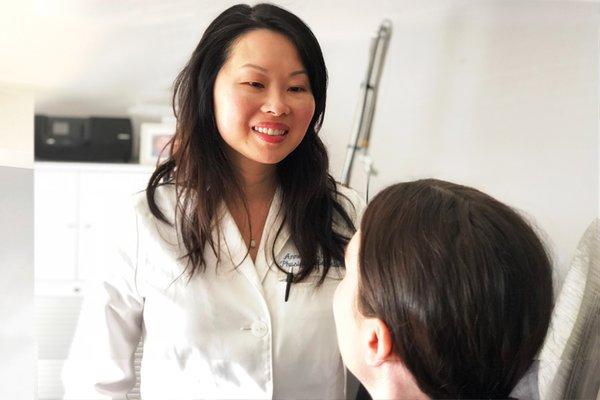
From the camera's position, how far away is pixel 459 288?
26.6 inches

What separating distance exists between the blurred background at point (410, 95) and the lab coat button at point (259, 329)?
46 centimetres

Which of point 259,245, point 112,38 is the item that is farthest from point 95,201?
point 259,245

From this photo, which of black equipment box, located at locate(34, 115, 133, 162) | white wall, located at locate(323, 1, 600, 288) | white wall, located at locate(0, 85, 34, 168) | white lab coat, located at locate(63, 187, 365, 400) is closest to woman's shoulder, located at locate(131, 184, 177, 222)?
white lab coat, located at locate(63, 187, 365, 400)

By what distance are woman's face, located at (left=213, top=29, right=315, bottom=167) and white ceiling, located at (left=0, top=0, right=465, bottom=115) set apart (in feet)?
1.01

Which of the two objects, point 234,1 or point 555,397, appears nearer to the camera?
point 555,397

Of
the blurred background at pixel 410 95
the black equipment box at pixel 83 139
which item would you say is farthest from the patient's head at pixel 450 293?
the black equipment box at pixel 83 139

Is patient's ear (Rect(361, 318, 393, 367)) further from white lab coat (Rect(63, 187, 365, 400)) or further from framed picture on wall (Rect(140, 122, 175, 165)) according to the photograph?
framed picture on wall (Rect(140, 122, 175, 165))

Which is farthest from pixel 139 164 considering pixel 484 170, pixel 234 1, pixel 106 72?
pixel 484 170

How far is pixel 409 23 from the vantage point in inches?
57.2

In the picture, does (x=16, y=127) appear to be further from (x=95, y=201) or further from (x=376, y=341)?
(x=376, y=341)

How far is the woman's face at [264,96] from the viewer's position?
39.2 inches

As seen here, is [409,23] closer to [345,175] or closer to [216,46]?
[345,175]

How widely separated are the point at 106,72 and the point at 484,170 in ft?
2.89

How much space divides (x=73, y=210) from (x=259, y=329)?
2.67 ft
